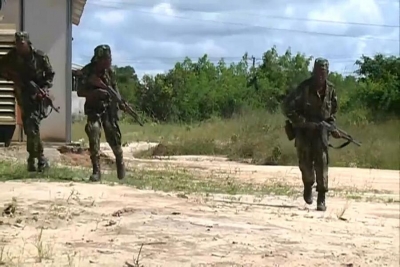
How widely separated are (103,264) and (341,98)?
34218mm

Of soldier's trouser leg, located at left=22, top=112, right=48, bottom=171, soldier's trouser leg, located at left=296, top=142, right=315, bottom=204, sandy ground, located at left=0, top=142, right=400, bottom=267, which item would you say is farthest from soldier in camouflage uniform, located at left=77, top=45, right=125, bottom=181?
soldier's trouser leg, located at left=296, top=142, right=315, bottom=204

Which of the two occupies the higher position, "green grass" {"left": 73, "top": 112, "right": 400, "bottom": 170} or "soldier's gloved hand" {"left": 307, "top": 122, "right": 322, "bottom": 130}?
"soldier's gloved hand" {"left": 307, "top": 122, "right": 322, "bottom": 130}

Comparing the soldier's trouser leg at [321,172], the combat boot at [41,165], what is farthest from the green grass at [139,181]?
the soldier's trouser leg at [321,172]

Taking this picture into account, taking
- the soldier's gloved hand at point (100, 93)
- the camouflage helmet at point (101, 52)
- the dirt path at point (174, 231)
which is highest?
the camouflage helmet at point (101, 52)

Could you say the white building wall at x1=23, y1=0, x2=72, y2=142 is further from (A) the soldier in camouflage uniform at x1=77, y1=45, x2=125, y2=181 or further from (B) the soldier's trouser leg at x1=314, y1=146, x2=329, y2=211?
(B) the soldier's trouser leg at x1=314, y1=146, x2=329, y2=211

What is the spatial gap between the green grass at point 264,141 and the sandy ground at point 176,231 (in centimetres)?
1405

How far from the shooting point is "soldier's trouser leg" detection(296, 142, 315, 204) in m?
11.1

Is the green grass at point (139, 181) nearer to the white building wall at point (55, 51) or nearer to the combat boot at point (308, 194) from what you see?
the combat boot at point (308, 194)

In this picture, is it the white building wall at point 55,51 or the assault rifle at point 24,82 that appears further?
the white building wall at point 55,51

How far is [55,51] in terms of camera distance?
56.3 feet

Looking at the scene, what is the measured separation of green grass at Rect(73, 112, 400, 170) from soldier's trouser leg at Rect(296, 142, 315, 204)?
13298 mm

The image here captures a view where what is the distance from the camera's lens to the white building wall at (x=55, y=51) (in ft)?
55.8

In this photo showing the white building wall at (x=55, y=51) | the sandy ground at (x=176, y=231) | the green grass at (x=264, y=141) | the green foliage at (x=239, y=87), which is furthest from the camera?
the green foliage at (x=239, y=87)

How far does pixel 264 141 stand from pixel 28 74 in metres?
17.6
